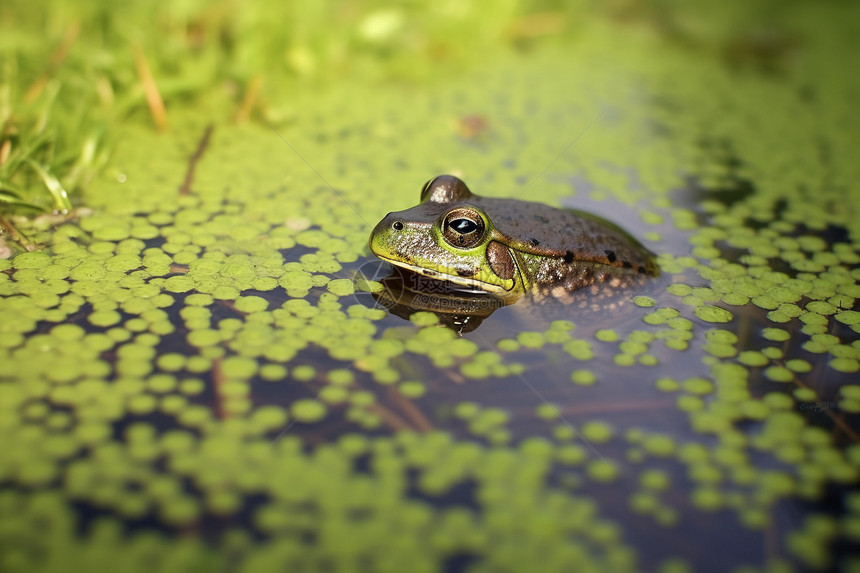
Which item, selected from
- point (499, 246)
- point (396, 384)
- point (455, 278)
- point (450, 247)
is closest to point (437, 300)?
point (455, 278)

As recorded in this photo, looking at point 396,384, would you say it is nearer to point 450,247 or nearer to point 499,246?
point 450,247

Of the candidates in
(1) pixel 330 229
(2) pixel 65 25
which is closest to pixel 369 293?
(1) pixel 330 229

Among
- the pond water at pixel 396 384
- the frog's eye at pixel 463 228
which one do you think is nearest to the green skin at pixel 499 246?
the frog's eye at pixel 463 228

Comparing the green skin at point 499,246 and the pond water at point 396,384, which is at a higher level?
the green skin at point 499,246

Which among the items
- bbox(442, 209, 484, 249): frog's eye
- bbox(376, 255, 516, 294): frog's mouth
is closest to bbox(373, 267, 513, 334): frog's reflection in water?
bbox(376, 255, 516, 294): frog's mouth

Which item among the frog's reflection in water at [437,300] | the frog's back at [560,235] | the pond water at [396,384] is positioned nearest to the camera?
the pond water at [396,384]

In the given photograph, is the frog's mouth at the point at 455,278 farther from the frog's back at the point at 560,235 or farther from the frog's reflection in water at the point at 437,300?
the frog's back at the point at 560,235
